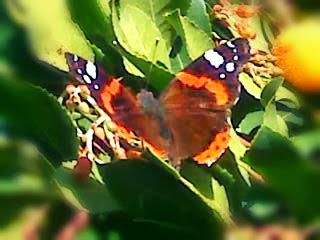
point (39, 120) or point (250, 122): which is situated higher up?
point (39, 120)

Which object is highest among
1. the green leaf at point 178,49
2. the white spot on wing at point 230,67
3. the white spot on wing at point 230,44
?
the green leaf at point 178,49

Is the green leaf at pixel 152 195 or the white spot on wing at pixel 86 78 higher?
the white spot on wing at pixel 86 78

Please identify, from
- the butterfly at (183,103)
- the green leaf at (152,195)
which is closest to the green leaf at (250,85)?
the butterfly at (183,103)

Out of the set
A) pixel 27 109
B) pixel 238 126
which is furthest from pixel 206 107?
pixel 27 109

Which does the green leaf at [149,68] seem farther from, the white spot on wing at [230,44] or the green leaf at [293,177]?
the green leaf at [293,177]

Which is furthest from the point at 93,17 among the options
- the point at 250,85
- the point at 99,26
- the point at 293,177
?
the point at 293,177

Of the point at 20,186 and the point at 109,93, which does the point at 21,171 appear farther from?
the point at 109,93

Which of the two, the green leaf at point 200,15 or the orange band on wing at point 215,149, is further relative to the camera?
the green leaf at point 200,15
